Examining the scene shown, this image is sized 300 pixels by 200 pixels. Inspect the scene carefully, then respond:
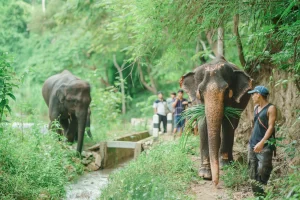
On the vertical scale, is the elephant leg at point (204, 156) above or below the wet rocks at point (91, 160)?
above

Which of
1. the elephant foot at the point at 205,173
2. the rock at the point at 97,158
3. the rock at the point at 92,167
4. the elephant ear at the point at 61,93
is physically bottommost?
the rock at the point at 92,167

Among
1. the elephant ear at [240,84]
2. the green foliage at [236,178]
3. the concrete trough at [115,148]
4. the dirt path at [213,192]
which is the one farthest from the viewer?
the concrete trough at [115,148]

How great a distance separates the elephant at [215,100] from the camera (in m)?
6.67

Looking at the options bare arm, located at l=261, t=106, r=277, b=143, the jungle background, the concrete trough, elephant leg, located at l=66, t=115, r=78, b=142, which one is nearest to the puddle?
the jungle background

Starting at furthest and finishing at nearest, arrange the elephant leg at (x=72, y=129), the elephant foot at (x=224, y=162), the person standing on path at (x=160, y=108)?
the person standing on path at (x=160, y=108)
the elephant leg at (x=72, y=129)
the elephant foot at (x=224, y=162)

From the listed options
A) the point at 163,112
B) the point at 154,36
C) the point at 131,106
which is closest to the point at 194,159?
the point at 154,36

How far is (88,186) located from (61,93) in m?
3.34

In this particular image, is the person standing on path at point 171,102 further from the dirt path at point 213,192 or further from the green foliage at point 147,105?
the dirt path at point 213,192

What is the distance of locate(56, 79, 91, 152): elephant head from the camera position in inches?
438

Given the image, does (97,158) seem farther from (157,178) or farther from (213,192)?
(157,178)

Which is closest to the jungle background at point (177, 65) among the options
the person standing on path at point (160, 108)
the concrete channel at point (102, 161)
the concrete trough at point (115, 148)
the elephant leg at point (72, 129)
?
the concrete channel at point (102, 161)

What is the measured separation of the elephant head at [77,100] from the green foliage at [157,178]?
2.61 m

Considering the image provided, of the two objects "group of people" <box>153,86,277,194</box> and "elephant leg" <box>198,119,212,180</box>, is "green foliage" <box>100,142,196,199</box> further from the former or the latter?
"group of people" <box>153,86,277,194</box>

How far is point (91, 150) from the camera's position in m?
11.7
